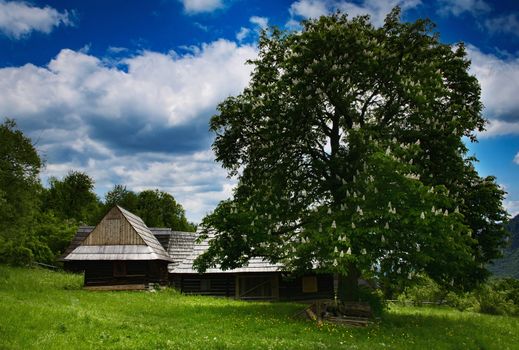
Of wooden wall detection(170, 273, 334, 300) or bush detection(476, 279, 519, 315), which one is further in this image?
wooden wall detection(170, 273, 334, 300)

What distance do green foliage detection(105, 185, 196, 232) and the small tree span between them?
59498 millimetres

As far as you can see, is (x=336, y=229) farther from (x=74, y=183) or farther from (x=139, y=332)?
(x=74, y=183)

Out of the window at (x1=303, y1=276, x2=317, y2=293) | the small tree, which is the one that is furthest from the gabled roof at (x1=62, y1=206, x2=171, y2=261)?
the small tree

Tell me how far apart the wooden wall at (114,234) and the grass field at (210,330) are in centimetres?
1117

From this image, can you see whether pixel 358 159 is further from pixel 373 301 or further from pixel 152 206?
pixel 152 206

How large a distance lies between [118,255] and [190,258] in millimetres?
5365

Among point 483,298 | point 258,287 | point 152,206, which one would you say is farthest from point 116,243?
point 152,206

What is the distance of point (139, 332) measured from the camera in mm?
13492

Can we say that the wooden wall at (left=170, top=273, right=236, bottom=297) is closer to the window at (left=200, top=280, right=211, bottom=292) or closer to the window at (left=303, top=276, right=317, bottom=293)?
the window at (left=200, top=280, right=211, bottom=292)

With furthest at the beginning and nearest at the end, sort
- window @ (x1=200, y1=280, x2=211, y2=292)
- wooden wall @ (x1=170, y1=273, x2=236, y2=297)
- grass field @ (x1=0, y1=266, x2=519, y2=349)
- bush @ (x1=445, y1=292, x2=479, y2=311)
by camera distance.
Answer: window @ (x1=200, y1=280, x2=211, y2=292), bush @ (x1=445, y1=292, x2=479, y2=311), wooden wall @ (x1=170, y1=273, x2=236, y2=297), grass field @ (x1=0, y1=266, x2=519, y2=349)

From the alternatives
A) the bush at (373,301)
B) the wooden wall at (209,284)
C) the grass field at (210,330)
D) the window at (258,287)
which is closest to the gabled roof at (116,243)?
the wooden wall at (209,284)

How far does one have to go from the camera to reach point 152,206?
3295 inches

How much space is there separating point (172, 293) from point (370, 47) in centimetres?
2324

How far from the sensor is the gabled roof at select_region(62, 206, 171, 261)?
110 ft
